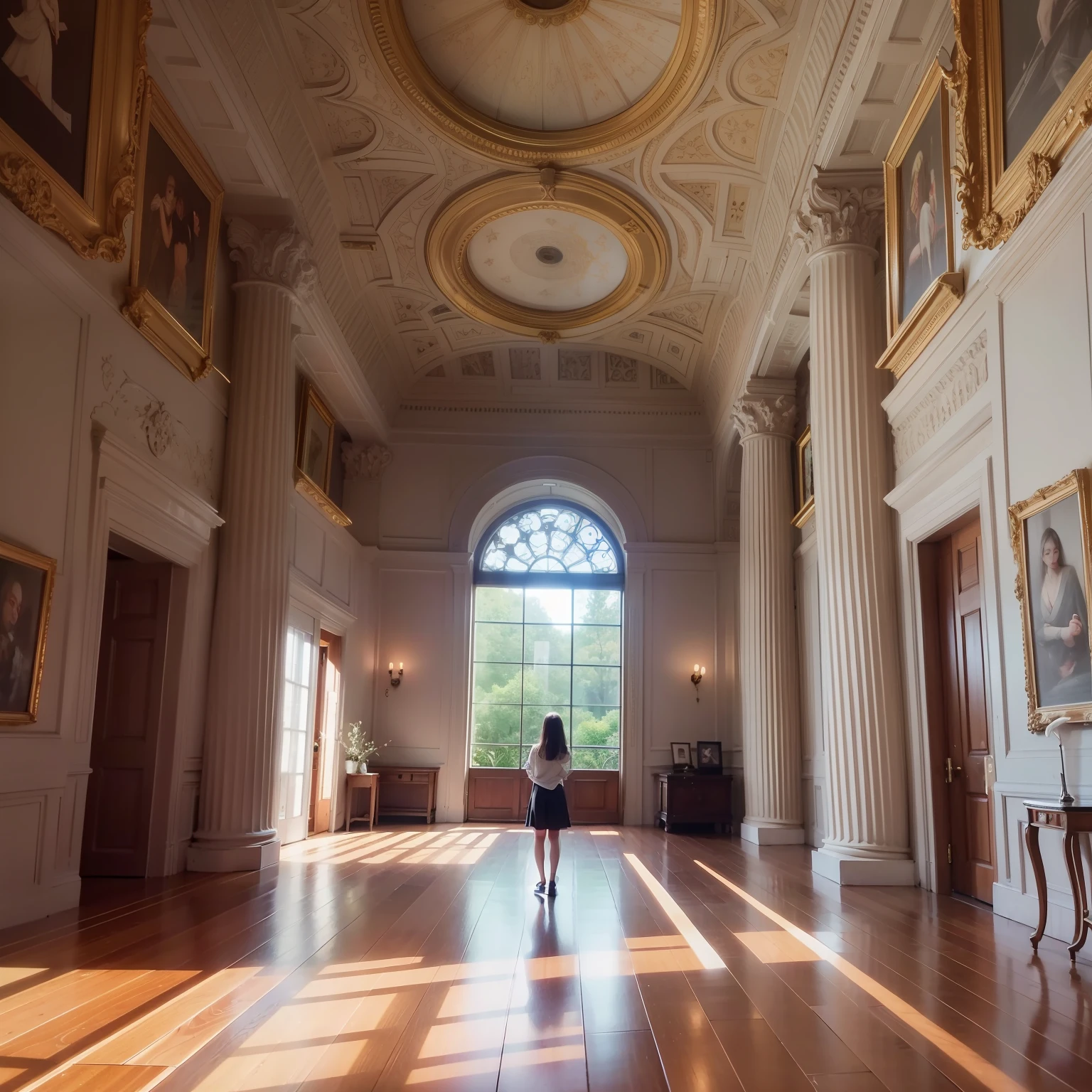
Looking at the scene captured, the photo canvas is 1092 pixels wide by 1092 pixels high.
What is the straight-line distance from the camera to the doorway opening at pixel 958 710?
7438 millimetres

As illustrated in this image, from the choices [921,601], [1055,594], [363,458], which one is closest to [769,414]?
[921,601]

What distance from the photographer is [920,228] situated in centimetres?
799

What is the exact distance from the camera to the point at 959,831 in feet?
25.8

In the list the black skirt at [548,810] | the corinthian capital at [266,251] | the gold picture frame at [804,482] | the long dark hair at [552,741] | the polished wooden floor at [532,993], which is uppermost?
the corinthian capital at [266,251]

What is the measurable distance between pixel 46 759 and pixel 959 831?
22.1 feet

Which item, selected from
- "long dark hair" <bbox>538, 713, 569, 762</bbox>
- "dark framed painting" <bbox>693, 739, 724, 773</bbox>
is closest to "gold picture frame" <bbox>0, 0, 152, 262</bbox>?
"long dark hair" <bbox>538, 713, 569, 762</bbox>

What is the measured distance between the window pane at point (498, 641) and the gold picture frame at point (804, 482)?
228 inches

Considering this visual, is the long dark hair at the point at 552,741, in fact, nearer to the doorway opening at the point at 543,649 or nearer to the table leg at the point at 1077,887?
the table leg at the point at 1077,887

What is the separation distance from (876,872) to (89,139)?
8021mm

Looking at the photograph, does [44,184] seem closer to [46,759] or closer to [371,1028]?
[46,759]

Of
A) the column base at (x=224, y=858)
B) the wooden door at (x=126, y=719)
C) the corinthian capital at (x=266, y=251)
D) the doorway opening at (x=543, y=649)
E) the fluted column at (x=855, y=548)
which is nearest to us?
the fluted column at (x=855, y=548)

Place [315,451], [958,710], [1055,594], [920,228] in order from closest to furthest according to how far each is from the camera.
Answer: [1055,594], [958,710], [920,228], [315,451]

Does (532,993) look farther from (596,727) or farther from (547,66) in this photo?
(596,727)

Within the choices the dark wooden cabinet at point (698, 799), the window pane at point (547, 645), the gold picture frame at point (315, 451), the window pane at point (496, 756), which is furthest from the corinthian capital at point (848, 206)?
the window pane at point (496, 756)
